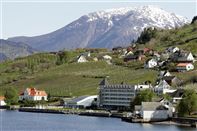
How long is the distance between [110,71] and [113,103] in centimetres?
3154

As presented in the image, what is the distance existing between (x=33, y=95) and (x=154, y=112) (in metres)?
44.8

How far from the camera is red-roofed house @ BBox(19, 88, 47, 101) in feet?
406

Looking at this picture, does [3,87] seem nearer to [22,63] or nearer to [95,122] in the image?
[22,63]

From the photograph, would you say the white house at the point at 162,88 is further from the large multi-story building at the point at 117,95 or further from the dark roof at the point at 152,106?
the dark roof at the point at 152,106

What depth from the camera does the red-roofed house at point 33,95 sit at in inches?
4870

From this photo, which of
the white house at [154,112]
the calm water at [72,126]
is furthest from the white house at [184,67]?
the calm water at [72,126]

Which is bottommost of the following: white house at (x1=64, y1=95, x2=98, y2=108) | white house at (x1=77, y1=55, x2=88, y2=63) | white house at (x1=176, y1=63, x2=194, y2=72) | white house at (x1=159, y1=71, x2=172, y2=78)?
white house at (x1=64, y1=95, x2=98, y2=108)

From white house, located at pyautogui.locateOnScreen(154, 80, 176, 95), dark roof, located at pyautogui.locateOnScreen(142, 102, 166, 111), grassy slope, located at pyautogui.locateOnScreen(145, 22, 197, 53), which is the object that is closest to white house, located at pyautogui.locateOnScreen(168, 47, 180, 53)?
grassy slope, located at pyautogui.locateOnScreen(145, 22, 197, 53)

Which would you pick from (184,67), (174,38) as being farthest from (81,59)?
(184,67)

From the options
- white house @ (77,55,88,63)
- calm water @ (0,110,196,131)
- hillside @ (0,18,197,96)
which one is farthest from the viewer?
white house @ (77,55,88,63)

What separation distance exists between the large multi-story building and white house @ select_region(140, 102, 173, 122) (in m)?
18.2

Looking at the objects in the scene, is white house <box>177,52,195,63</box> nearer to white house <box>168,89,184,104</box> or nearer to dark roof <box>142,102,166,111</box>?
white house <box>168,89,184,104</box>

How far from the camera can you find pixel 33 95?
126250mm

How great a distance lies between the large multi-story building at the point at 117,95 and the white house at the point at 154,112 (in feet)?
59.6
